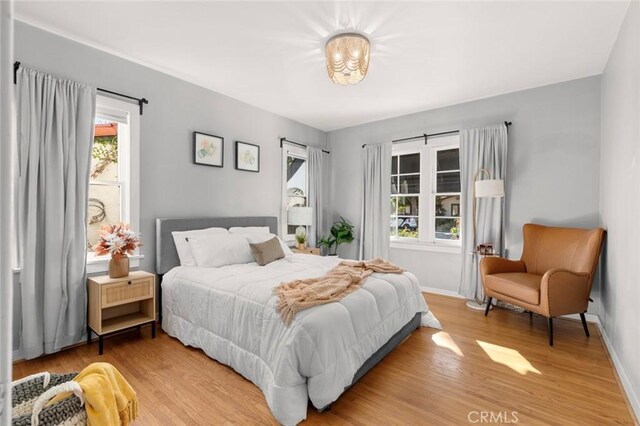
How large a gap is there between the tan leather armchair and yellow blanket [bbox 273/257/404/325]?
1.22m

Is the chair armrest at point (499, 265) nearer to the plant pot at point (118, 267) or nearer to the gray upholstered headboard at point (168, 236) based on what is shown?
the gray upholstered headboard at point (168, 236)

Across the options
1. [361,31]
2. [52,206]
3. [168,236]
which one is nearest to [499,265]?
[361,31]

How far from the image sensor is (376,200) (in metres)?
5.05

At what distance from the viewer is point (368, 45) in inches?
105

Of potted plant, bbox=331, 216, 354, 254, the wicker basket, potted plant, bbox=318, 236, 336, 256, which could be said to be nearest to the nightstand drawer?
the wicker basket

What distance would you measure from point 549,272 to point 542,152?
5.37 feet

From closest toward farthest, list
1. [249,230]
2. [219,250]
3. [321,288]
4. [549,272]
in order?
1. [321,288]
2. [549,272]
3. [219,250]
4. [249,230]

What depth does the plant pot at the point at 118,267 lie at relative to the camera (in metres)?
2.79

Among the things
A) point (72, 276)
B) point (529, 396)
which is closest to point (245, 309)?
point (72, 276)

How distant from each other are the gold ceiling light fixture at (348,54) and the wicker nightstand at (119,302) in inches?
101

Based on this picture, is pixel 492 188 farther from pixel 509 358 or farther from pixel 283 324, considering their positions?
pixel 283 324

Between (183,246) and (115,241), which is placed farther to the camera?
(183,246)

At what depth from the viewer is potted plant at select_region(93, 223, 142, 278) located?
108 inches

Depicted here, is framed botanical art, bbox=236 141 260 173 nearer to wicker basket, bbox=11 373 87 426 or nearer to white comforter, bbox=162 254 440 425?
white comforter, bbox=162 254 440 425
